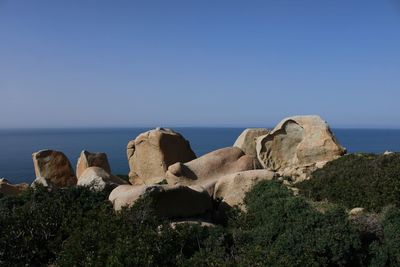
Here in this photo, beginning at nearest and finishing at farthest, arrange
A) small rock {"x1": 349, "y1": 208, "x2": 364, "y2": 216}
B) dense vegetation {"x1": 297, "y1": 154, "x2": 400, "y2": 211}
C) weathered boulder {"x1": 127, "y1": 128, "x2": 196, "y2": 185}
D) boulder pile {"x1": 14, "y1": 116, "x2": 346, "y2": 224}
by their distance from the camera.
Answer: small rock {"x1": 349, "y1": 208, "x2": 364, "y2": 216}, dense vegetation {"x1": 297, "y1": 154, "x2": 400, "y2": 211}, boulder pile {"x1": 14, "y1": 116, "x2": 346, "y2": 224}, weathered boulder {"x1": 127, "y1": 128, "x2": 196, "y2": 185}

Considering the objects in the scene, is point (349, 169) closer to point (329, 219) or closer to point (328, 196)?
point (328, 196)

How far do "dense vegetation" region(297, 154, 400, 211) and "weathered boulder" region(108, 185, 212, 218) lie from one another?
12.3 ft

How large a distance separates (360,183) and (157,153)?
916 cm

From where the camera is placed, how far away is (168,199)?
13461 millimetres

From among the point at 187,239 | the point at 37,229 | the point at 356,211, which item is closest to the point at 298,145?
the point at 356,211

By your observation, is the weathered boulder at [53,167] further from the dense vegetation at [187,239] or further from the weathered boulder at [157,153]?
the dense vegetation at [187,239]

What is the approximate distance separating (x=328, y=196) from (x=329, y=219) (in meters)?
4.32

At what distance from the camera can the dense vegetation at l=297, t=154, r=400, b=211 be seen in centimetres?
1380

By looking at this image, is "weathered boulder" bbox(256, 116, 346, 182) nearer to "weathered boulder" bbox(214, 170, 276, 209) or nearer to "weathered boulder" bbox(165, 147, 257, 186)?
"weathered boulder" bbox(165, 147, 257, 186)

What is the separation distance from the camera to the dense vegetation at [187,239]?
348 inches

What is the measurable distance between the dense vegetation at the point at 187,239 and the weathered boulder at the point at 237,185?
3054mm

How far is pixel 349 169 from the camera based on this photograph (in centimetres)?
1622

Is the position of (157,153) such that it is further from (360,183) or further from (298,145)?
(360,183)

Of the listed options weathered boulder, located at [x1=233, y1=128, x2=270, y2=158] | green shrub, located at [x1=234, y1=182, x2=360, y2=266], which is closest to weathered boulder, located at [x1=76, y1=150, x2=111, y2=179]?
weathered boulder, located at [x1=233, y1=128, x2=270, y2=158]
